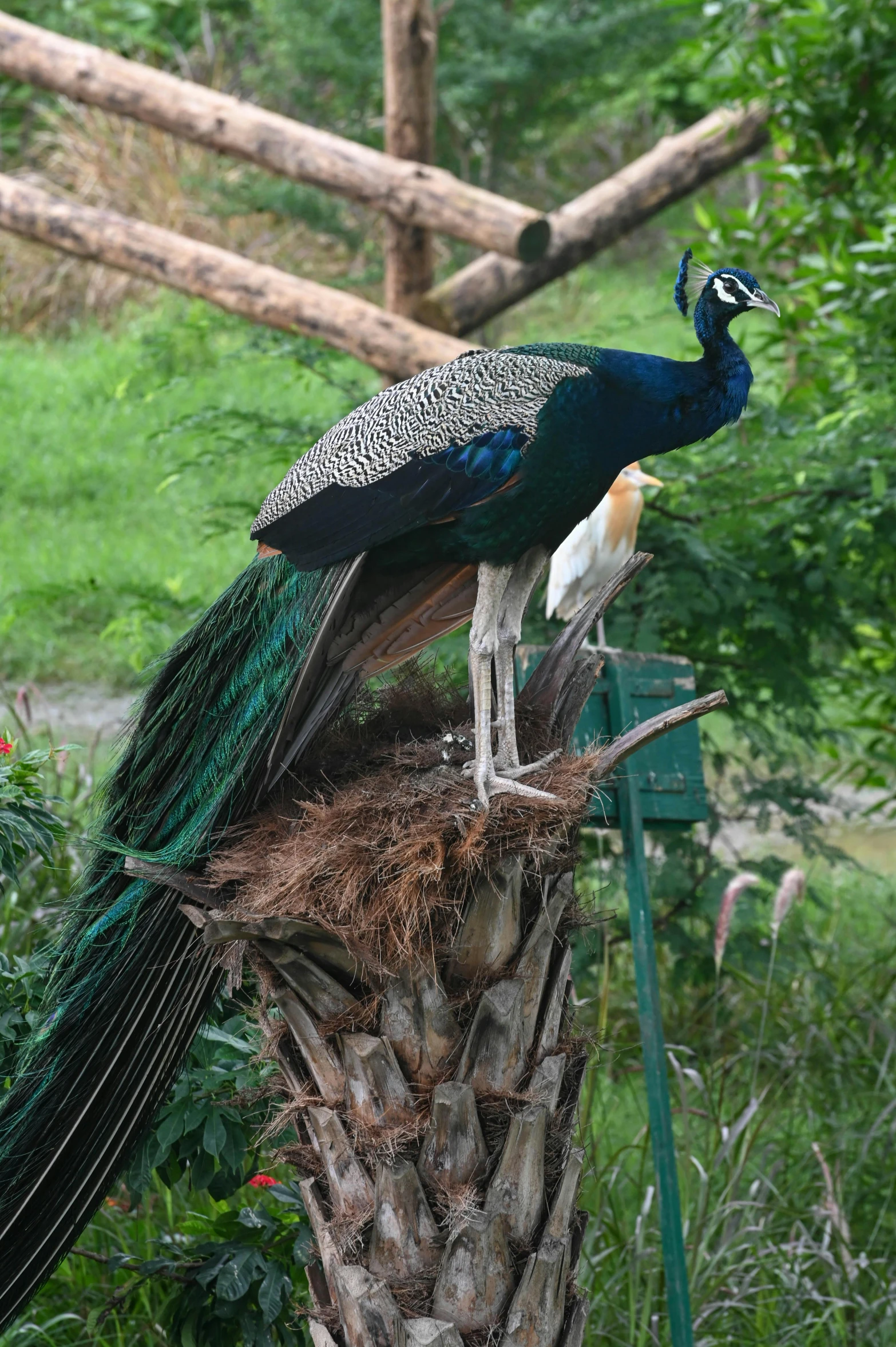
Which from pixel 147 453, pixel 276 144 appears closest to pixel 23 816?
pixel 276 144

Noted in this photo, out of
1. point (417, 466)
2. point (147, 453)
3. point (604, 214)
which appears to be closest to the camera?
point (417, 466)

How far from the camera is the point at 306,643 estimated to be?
2139 mm

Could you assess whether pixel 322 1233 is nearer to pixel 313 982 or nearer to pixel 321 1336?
pixel 321 1336

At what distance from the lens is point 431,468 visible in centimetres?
211

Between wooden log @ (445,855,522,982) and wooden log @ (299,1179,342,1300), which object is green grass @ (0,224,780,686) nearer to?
wooden log @ (445,855,522,982)

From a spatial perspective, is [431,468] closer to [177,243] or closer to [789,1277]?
[789,1277]

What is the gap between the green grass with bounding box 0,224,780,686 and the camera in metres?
4.43

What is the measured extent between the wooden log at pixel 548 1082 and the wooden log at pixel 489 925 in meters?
0.16

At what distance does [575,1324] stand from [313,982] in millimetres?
667

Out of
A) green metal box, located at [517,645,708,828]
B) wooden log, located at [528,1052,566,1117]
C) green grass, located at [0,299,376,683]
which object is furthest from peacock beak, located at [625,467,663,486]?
wooden log, located at [528,1052,566,1117]

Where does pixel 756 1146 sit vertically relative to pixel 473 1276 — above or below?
below

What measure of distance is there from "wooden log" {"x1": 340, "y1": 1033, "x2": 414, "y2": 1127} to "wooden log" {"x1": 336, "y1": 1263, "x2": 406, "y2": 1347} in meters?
0.22

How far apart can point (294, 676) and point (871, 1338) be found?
215 cm

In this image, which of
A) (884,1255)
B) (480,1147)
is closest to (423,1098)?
(480,1147)
